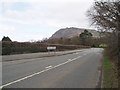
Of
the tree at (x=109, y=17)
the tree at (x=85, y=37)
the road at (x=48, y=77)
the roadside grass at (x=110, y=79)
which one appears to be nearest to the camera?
the roadside grass at (x=110, y=79)

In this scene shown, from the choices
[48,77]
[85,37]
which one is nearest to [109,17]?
[48,77]

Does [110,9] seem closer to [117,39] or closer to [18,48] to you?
[117,39]

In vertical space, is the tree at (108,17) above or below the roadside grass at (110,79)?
above

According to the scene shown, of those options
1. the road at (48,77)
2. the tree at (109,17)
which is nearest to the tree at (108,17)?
the tree at (109,17)

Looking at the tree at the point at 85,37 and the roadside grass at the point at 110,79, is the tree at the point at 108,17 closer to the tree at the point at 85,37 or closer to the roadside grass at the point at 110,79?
the roadside grass at the point at 110,79

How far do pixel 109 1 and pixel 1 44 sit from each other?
1743 centimetres

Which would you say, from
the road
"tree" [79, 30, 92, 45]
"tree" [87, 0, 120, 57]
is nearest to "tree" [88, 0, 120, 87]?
"tree" [87, 0, 120, 57]

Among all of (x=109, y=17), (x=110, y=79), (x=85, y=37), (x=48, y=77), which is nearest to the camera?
(x=110, y=79)

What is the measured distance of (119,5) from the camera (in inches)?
1243

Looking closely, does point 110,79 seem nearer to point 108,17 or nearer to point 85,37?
point 108,17

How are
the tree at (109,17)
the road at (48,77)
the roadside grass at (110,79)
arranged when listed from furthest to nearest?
the tree at (109,17)
the road at (48,77)
the roadside grass at (110,79)

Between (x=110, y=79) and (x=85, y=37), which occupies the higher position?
(x=85, y=37)

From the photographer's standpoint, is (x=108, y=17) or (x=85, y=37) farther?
(x=85, y=37)

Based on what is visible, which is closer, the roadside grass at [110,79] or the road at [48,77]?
the roadside grass at [110,79]
